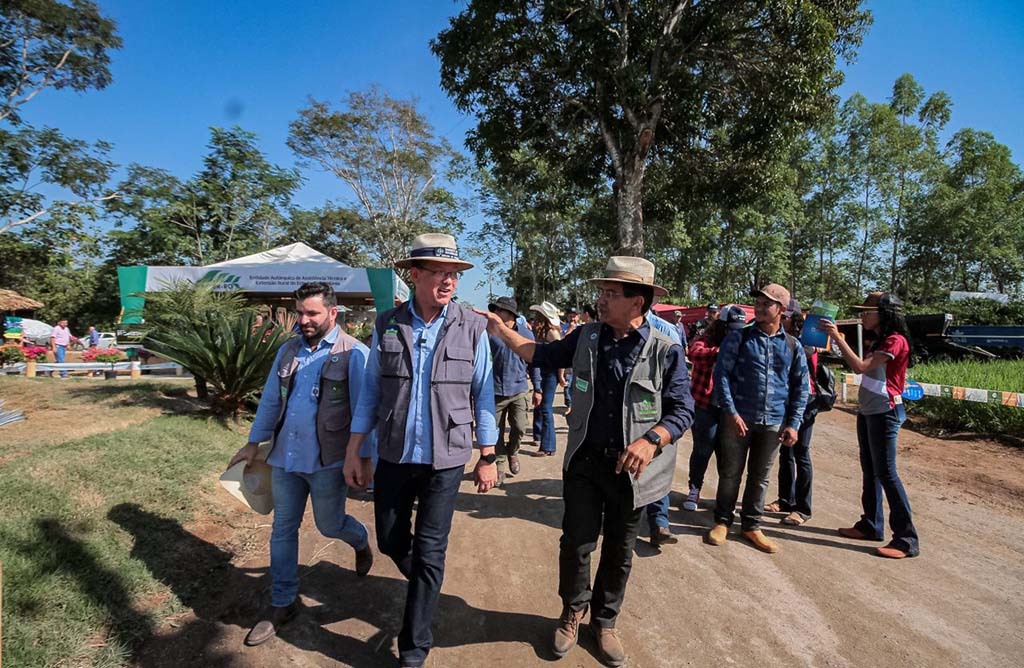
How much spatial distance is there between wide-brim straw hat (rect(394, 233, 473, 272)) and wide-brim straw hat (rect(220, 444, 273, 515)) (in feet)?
4.94

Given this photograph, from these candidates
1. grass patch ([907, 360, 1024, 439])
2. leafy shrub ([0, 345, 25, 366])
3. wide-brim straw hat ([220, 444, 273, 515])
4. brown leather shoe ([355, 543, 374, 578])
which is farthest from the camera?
leafy shrub ([0, 345, 25, 366])

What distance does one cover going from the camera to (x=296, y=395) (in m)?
2.70

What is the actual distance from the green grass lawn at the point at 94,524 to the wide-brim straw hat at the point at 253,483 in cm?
75

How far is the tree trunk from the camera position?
37.7 feet

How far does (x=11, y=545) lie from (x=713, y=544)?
4.55 meters

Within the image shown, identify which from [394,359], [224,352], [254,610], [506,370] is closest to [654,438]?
[394,359]

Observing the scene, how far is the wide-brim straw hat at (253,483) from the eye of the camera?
2773 mm

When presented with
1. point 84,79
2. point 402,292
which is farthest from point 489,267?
point 84,79

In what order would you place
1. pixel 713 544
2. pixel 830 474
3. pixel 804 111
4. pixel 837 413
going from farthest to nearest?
pixel 804 111 < pixel 837 413 < pixel 830 474 < pixel 713 544

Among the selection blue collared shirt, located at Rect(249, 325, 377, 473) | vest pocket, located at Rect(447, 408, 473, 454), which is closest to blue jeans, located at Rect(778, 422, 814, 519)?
vest pocket, located at Rect(447, 408, 473, 454)

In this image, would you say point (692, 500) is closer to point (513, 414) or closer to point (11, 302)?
point (513, 414)

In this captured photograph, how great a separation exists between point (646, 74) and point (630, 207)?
3064mm

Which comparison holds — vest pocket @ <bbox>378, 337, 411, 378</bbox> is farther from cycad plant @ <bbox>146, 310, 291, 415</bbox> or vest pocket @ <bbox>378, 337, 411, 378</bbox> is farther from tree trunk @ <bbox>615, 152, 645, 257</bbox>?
tree trunk @ <bbox>615, 152, 645, 257</bbox>

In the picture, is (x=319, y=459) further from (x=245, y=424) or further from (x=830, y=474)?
(x=830, y=474)
